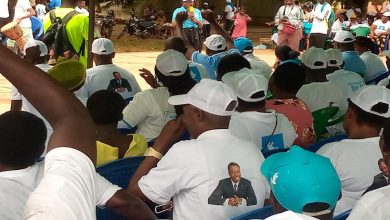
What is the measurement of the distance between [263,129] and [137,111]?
46.5 inches

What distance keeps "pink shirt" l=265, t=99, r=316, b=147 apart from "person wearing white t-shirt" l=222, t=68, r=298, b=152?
274mm

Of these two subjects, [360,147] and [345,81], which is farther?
[345,81]

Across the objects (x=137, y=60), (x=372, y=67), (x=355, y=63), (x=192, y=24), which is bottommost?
(x=137, y=60)

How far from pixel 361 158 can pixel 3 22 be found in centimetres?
1000

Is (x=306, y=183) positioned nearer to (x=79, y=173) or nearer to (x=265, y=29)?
(x=79, y=173)

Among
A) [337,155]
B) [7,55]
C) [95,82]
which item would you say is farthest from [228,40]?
[7,55]

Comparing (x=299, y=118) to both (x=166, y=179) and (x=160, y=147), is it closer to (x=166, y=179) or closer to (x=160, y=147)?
(x=160, y=147)

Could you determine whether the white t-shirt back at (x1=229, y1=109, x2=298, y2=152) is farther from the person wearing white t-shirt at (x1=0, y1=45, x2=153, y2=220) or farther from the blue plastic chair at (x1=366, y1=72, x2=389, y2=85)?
the blue plastic chair at (x1=366, y1=72, x2=389, y2=85)

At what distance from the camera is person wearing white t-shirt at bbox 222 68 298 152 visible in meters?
4.11

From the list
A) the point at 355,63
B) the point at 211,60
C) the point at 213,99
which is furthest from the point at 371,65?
the point at 213,99

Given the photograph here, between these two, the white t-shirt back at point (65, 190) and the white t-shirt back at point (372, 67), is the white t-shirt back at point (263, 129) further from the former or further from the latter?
the white t-shirt back at point (372, 67)

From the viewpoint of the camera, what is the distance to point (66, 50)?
389 inches

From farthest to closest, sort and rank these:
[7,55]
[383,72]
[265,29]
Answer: [265,29], [383,72], [7,55]

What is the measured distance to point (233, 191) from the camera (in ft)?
9.75
